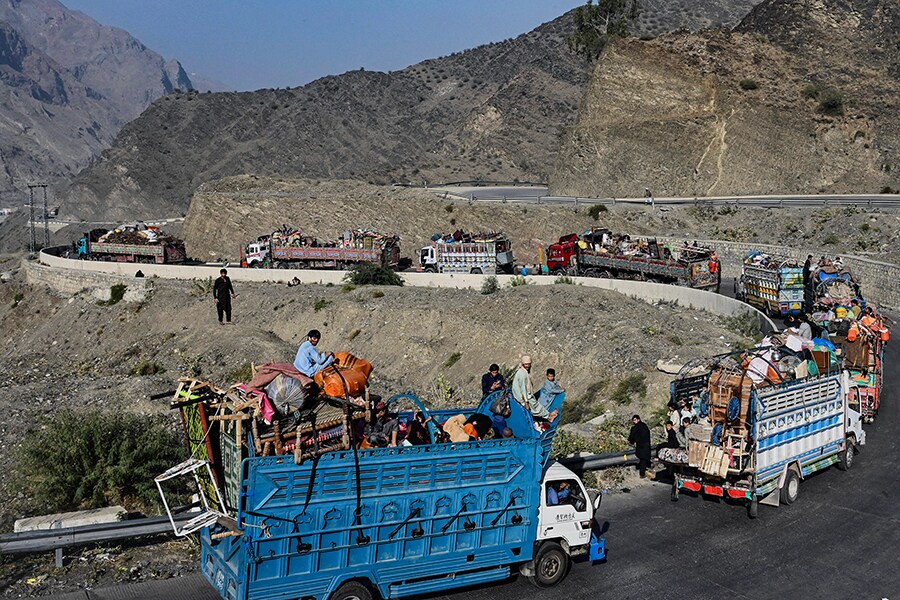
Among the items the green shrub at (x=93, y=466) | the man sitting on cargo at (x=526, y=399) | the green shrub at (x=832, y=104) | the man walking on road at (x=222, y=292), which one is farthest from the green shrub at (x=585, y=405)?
the green shrub at (x=832, y=104)

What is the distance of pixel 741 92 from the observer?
69.8 m

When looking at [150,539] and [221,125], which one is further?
[221,125]

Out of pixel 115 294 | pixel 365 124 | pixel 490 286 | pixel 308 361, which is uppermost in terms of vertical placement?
pixel 365 124

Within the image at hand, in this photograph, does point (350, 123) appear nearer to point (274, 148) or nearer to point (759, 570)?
point (274, 148)

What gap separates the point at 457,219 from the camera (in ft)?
222

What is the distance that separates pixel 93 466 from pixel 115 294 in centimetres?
4317

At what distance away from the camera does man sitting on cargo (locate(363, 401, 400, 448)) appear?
40.0 ft

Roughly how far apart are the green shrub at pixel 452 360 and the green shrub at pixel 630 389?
10.4 meters

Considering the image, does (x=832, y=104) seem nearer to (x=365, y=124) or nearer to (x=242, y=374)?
(x=242, y=374)

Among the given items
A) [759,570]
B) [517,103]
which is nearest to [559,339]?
[759,570]

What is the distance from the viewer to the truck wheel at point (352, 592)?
11117mm

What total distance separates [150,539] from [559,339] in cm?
2247

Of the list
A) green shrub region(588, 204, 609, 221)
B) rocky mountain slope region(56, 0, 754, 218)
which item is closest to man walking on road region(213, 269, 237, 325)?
Result: green shrub region(588, 204, 609, 221)

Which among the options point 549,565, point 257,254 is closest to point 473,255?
point 257,254
